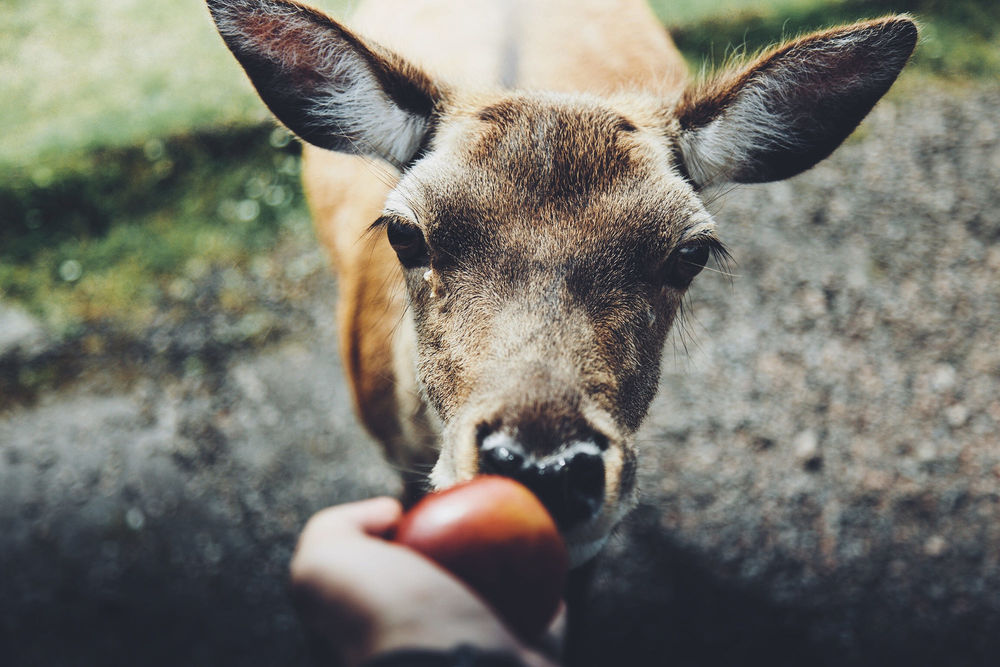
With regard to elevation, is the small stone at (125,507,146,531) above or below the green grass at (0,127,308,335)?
below

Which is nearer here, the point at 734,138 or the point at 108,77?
the point at 734,138

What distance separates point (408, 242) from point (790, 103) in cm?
151

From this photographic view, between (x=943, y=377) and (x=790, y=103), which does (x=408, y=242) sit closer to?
(x=790, y=103)

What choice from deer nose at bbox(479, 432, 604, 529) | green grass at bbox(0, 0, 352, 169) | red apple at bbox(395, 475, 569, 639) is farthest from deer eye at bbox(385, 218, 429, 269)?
green grass at bbox(0, 0, 352, 169)

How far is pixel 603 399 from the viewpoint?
1956 mm

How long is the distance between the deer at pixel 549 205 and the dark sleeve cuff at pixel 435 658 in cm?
50

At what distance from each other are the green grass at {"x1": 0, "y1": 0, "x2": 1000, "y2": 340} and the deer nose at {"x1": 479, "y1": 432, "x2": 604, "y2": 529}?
387cm

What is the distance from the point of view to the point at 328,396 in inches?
178

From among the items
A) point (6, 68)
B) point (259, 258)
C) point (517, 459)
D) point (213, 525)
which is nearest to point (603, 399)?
point (517, 459)

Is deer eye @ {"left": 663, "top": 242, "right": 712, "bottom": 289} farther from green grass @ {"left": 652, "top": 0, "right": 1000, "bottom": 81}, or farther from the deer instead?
green grass @ {"left": 652, "top": 0, "right": 1000, "bottom": 81}

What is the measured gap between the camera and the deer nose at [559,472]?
1691 mm

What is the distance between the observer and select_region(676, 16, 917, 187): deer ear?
2.30m

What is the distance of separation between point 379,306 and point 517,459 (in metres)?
1.82

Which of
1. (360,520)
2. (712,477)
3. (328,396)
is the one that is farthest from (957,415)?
(360,520)
